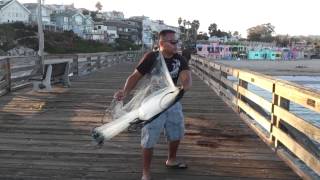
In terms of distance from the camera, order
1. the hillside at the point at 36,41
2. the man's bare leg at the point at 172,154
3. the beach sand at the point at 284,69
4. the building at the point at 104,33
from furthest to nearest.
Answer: the building at the point at 104,33 < the hillside at the point at 36,41 < the beach sand at the point at 284,69 < the man's bare leg at the point at 172,154

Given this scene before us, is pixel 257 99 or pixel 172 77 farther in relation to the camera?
pixel 257 99

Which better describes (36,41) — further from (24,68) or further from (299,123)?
(299,123)

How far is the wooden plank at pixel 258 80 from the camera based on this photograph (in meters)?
7.14

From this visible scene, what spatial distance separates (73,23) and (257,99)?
13304 cm

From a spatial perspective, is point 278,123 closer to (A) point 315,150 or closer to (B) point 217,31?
(A) point 315,150

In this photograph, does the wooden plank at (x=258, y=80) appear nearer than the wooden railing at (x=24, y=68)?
Yes

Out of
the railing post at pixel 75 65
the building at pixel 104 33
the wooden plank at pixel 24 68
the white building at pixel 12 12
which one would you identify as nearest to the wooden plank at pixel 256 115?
the wooden plank at pixel 24 68

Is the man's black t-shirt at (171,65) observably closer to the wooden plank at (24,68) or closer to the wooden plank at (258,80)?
the wooden plank at (258,80)

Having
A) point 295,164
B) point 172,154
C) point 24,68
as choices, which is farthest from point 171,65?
point 24,68

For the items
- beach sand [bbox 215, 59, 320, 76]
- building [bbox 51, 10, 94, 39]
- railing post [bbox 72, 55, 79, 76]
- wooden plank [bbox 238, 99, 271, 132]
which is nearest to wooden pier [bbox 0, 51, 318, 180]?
wooden plank [bbox 238, 99, 271, 132]

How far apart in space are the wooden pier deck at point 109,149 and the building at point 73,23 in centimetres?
12842

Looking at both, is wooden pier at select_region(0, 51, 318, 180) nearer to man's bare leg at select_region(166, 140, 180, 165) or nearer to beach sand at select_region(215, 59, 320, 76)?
man's bare leg at select_region(166, 140, 180, 165)

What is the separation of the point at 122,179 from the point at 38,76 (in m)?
9.96

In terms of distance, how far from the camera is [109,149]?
22.4 ft
